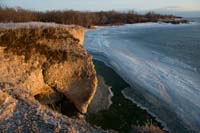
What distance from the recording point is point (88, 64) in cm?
1319

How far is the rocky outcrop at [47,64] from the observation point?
37.4ft

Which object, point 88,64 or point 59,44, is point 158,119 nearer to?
point 88,64

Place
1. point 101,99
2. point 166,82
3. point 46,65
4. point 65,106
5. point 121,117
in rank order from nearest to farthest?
point 46,65, point 121,117, point 65,106, point 101,99, point 166,82

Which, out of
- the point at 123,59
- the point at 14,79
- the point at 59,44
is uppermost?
the point at 59,44

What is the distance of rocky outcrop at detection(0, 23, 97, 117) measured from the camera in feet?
37.4

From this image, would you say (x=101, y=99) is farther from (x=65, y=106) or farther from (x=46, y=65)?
(x=46, y=65)

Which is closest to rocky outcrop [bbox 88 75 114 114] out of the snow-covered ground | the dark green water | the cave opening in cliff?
the dark green water

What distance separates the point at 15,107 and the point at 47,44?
5.09m

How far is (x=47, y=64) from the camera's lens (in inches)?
492

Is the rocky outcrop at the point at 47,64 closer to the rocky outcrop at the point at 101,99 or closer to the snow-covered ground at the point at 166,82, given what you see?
the rocky outcrop at the point at 101,99

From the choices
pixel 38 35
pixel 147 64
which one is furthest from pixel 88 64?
pixel 147 64

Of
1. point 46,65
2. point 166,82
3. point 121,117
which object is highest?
point 46,65

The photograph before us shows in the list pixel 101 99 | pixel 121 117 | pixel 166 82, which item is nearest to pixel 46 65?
pixel 121 117

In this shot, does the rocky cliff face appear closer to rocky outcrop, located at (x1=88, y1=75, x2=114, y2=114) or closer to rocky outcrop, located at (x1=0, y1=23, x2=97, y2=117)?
rocky outcrop, located at (x1=0, y1=23, x2=97, y2=117)
